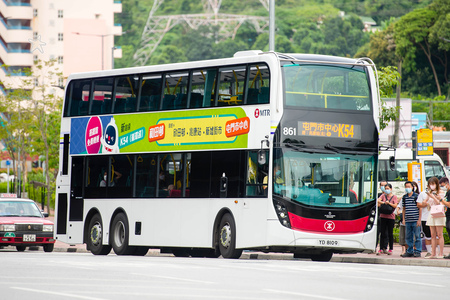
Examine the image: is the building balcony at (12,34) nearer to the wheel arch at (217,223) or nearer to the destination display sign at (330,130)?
the wheel arch at (217,223)

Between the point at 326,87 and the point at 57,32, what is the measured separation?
9692 cm

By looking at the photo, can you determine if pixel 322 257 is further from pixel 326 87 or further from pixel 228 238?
pixel 326 87

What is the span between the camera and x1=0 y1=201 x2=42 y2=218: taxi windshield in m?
28.9

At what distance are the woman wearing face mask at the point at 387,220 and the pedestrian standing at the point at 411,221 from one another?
1285 mm

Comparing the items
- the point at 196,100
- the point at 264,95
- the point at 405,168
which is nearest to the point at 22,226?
the point at 196,100

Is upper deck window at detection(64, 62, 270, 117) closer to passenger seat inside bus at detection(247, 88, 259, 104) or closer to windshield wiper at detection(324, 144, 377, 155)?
passenger seat inside bus at detection(247, 88, 259, 104)

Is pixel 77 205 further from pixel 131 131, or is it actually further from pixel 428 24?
pixel 428 24

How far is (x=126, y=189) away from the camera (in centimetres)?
2416

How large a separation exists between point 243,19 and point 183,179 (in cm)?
15321

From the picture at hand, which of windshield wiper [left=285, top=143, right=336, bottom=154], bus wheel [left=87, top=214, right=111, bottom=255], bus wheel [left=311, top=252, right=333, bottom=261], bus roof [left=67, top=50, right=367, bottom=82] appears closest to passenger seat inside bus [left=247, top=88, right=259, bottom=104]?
bus roof [left=67, top=50, right=367, bottom=82]

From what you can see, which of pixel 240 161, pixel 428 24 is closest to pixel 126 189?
pixel 240 161

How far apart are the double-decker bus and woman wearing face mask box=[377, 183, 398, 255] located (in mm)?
2065

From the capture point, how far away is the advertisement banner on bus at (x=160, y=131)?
2123cm

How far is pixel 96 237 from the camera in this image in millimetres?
25203
